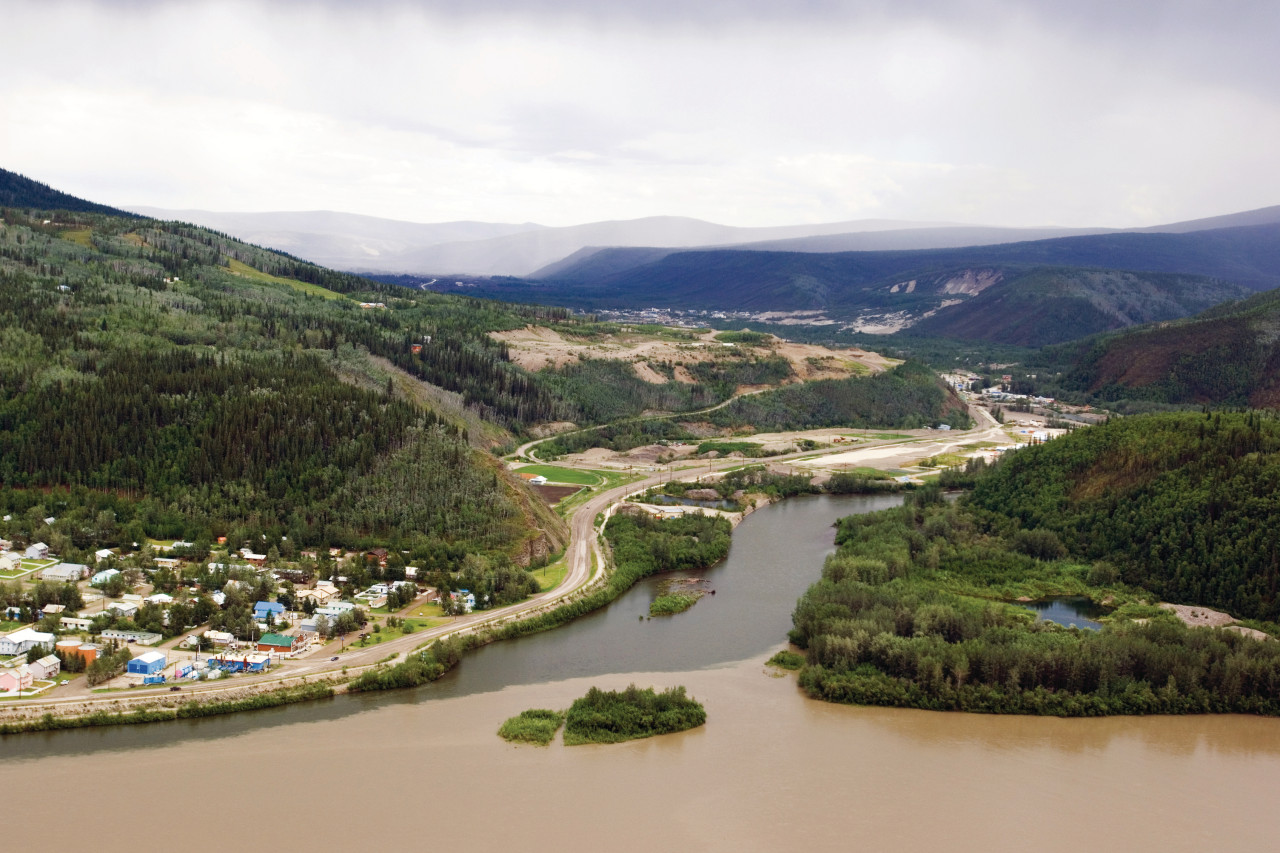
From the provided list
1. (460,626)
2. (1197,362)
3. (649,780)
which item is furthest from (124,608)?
(1197,362)

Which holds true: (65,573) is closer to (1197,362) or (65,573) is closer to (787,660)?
(787,660)

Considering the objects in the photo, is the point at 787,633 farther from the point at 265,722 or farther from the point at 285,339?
the point at 285,339

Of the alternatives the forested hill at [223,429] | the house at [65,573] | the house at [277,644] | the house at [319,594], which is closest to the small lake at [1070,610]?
the forested hill at [223,429]

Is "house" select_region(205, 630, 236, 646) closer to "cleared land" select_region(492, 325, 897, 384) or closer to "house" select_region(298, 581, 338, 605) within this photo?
"house" select_region(298, 581, 338, 605)

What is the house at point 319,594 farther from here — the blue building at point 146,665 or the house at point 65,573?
the house at point 65,573

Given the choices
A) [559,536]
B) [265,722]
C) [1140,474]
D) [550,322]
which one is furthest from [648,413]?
[265,722]

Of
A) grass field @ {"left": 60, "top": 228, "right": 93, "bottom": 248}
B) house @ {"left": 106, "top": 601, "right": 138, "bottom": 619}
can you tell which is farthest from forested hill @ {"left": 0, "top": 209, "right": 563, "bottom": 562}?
grass field @ {"left": 60, "top": 228, "right": 93, "bottom": 248}

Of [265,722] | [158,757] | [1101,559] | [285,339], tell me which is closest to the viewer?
[158,757]
